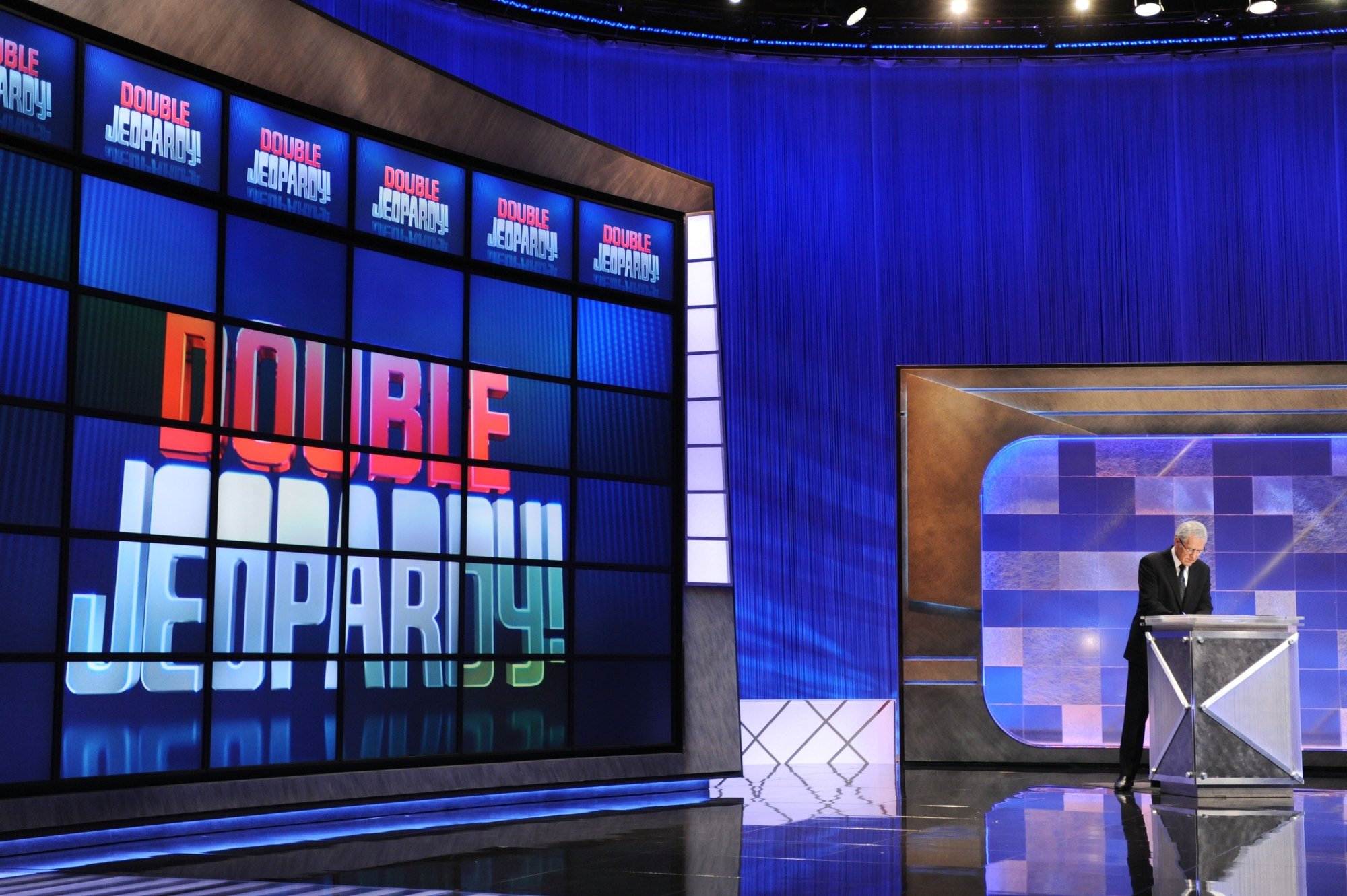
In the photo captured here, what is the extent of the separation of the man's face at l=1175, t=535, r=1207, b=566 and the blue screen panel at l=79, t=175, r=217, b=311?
5143 mm

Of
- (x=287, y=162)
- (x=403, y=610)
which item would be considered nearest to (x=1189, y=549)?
(x=403, y=610)

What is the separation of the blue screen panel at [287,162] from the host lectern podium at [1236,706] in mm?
4742

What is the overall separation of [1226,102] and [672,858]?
8.09 metres

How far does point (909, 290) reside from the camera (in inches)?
422

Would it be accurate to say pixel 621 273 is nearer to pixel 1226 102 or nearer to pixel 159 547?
pixel 159 547

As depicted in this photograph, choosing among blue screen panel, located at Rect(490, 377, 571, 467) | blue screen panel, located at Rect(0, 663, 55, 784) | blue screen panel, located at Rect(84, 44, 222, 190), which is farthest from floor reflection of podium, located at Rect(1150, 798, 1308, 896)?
blue screen panel, located at Rect(84, 44, 222, 190)

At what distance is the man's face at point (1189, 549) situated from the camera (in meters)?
7.56

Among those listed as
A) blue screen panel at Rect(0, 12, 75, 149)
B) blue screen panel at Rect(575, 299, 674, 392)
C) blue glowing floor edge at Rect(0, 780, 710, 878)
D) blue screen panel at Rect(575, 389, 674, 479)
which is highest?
blue screen panel at Rect(0, 12, 75, 149)

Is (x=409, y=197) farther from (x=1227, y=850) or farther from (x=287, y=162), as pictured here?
(x=1227, y=850)

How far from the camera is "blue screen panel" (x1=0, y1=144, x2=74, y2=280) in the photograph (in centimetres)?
530

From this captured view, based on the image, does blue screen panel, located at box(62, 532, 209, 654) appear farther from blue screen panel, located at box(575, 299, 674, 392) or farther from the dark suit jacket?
the dark suit jacket

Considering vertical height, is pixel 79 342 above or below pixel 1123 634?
above

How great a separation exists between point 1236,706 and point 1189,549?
0.89m

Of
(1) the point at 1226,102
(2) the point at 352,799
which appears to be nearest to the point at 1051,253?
(1) the point at 1226,102
